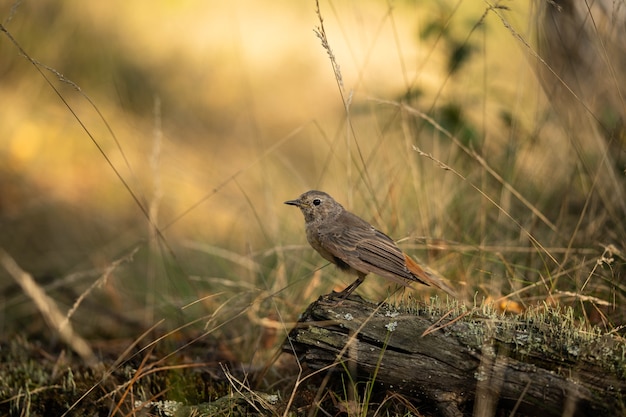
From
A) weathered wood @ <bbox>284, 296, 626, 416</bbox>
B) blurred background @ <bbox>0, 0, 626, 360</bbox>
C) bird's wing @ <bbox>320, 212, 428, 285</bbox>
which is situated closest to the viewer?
weathered wood @ <bbox>284, 296, 626, 416</bbox>

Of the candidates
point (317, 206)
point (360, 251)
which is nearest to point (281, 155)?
point (317, 206)

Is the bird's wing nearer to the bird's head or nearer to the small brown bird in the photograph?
the small brown bird

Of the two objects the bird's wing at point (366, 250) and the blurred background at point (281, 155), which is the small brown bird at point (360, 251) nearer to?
the bird's wing at point (366, 250)

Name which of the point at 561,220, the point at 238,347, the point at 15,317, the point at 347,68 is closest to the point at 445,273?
the point at 561,220

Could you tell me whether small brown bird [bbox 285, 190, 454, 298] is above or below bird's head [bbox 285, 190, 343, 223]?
below

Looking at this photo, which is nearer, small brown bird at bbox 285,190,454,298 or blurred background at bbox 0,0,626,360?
small brown bird at bbox 285,190,454,298

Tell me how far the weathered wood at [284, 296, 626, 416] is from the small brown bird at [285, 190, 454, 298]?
0.64ft

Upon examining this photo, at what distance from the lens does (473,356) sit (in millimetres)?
2457

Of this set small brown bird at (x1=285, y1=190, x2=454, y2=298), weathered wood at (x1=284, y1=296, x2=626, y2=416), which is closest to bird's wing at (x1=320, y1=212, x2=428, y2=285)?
small brown bird at (x1=285, y1=190, x2=454, y2=298)

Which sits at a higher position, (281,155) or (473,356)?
(281,155)

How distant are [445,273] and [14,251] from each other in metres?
3.53

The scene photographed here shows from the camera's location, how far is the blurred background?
3604 mm

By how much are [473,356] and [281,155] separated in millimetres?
A: 3834

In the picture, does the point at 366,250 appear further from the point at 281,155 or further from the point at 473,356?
the point at 281,155
